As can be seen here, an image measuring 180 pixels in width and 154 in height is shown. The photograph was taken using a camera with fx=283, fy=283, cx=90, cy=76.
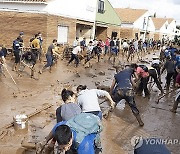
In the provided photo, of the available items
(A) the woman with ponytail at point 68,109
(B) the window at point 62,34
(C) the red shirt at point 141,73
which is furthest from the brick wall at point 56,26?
(A) the woman with ponytail at point 68,109

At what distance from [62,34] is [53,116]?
45.9 feet

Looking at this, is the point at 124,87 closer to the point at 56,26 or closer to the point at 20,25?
the point at 20,25

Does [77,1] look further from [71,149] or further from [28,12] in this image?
[71,149]

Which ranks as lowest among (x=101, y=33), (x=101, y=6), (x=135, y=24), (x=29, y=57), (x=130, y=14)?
(x=29, y=57)

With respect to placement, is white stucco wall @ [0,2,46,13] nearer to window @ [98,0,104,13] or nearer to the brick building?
window @ [98,0,104,13]

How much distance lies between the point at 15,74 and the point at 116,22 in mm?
20929

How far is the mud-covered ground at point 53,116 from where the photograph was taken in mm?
6059

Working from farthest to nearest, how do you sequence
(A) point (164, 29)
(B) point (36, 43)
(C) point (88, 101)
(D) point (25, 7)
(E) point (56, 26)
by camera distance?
(A) point (164, 29)
(E) point (56, 26)
(D) point (25, 7)
(B) point (36, 43)
(C) point (88, 101)

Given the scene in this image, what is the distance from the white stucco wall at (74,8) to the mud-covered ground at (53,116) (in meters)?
7.58

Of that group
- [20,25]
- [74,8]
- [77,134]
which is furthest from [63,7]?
[77,134]

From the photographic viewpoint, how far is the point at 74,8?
856 inches

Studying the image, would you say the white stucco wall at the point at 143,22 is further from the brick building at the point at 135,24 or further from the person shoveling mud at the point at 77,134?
the person shoveling mud at the point at 77,134

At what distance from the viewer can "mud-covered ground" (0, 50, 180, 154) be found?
19.9 feet

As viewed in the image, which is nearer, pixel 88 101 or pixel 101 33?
pixel 88 101
